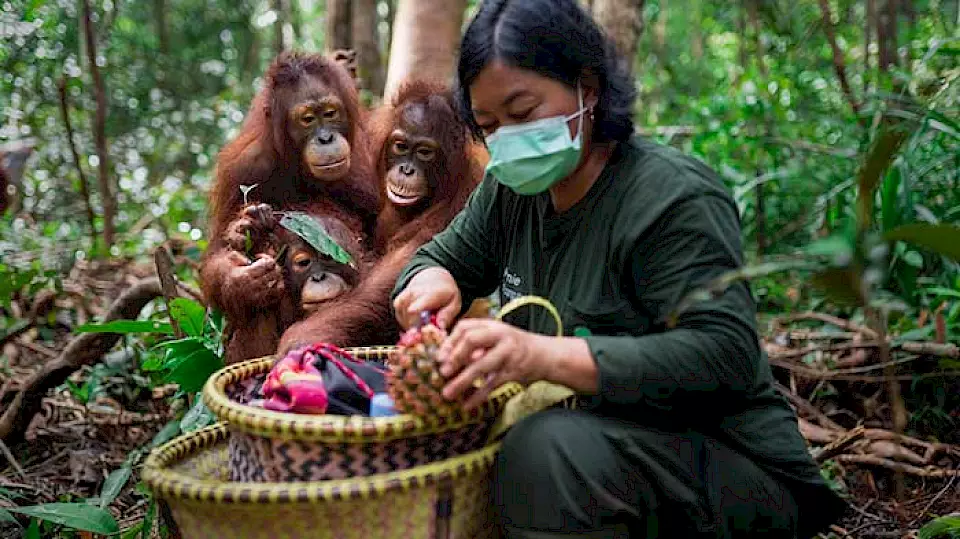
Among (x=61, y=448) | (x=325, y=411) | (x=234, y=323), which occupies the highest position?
(x=325, y=411)

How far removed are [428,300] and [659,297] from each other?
0.47 meters

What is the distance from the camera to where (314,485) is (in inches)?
58.1

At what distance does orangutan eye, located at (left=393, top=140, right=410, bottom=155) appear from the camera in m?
2.98

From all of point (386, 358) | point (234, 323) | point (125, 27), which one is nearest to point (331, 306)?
point (234, 323)

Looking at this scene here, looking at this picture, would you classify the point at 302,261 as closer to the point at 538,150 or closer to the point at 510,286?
the point at 510,286

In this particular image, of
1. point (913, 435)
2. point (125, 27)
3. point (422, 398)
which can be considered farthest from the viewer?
point (125, 27)

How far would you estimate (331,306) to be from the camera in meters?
2.75

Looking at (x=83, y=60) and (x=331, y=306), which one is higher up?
(x=83, y=60)

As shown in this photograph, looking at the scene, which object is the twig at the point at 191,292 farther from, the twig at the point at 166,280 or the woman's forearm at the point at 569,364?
the woman's forearm at the point at 569,364

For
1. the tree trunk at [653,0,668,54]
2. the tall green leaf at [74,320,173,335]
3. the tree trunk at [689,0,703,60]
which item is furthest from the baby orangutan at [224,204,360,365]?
the tree trunk at [689,0,703,60]

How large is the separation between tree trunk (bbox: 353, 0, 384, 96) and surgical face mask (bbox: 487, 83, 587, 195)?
12.4 feet

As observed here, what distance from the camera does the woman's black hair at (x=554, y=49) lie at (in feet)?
5.83

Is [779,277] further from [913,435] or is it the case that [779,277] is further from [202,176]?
[202,176]

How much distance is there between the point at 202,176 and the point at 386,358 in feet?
18.0
